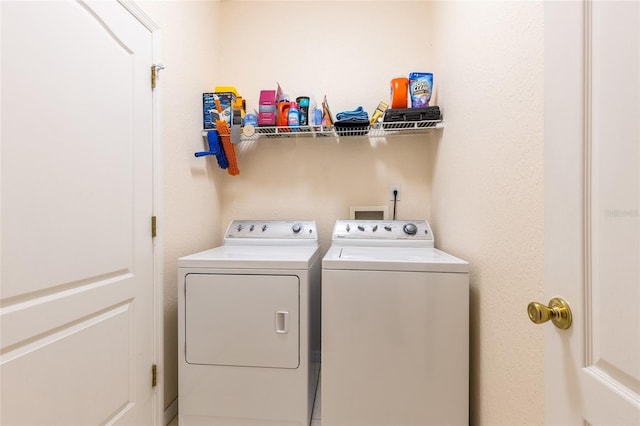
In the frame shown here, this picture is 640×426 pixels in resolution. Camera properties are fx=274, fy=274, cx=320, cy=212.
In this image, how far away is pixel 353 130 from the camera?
1.85 metres

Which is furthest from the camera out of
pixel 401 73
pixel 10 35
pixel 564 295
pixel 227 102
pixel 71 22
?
pixel 401 73

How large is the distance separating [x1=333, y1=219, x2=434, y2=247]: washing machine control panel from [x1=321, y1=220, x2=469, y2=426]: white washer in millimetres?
476

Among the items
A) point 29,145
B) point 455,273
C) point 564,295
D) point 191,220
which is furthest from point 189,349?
point 564,295

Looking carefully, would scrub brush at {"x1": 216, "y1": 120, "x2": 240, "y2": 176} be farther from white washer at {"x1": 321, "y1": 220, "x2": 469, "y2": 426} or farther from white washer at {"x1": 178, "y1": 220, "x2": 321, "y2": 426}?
white washer at {"x1": 321, "y1": 220, "x2": 469, "y2": 426}

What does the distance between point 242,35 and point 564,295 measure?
2.53 m

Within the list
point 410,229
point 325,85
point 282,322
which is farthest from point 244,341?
point 325,85

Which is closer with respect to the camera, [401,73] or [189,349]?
[189,349]

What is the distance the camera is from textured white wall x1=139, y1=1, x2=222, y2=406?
59.4 inches

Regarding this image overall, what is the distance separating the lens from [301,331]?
130cm

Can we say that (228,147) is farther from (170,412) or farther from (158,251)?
(170,412)

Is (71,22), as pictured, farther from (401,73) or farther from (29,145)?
(401,73)

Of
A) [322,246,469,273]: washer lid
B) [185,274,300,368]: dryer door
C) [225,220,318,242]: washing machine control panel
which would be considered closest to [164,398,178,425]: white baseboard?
[185,274,300,368]: dryer door

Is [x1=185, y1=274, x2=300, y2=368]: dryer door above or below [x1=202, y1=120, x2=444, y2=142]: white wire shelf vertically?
below

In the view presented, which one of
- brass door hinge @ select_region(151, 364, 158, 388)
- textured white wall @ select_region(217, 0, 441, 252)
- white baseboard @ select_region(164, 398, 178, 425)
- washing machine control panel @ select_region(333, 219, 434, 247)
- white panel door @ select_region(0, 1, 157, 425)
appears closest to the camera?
white panel door @ select_region(0, 1, 157, 425)
